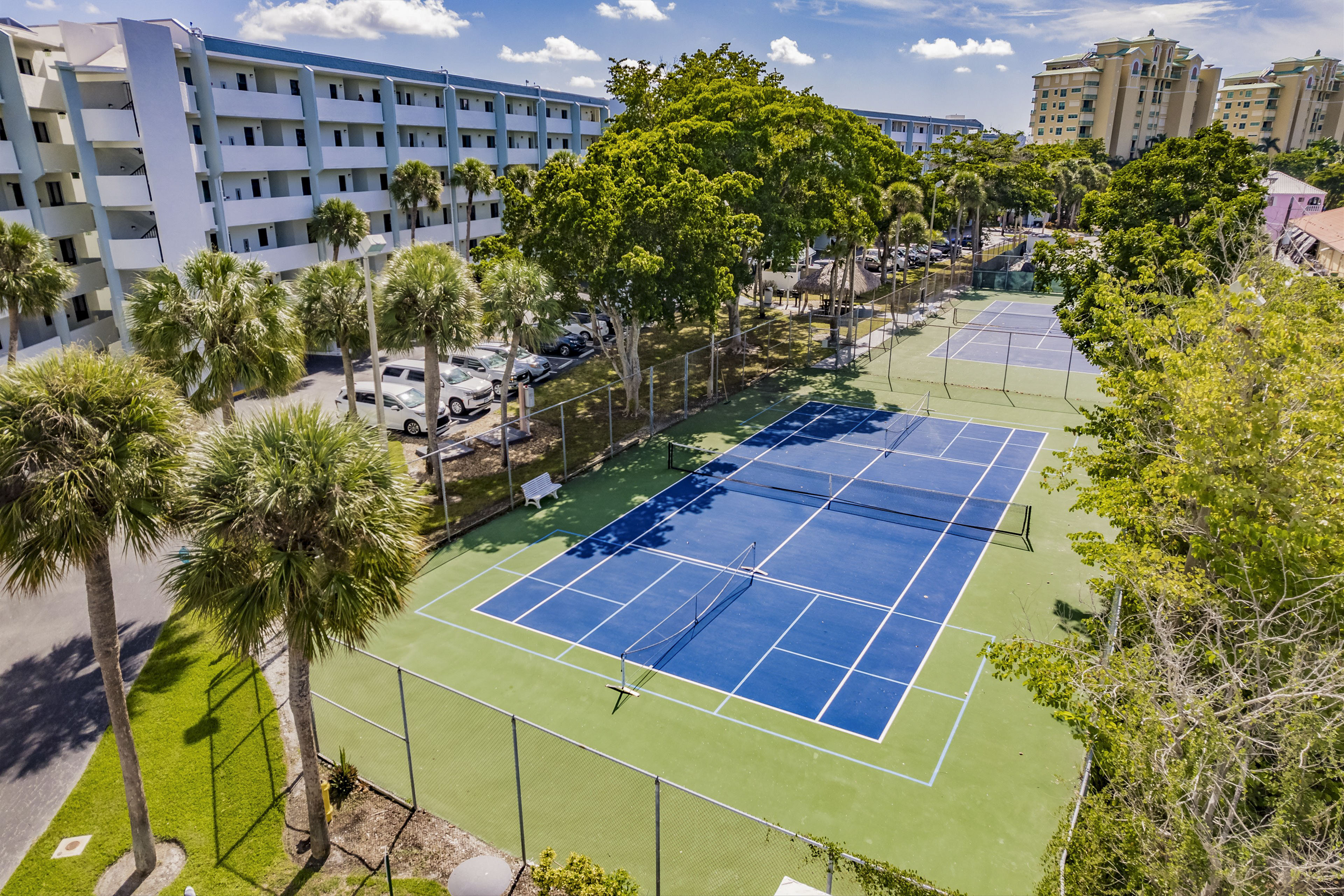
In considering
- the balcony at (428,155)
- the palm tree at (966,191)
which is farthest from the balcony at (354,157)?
the palm tree at (966,191)

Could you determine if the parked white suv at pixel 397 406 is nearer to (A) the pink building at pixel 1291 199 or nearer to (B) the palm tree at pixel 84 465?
(B) the palm tree at pixel 84 465

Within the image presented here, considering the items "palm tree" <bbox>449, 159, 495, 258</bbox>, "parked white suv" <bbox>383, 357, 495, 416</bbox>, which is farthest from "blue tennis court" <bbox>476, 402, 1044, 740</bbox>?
"palm tree" <bbox>449, 159, 495, 258</bbox>

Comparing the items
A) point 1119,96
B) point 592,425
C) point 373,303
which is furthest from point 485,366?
point 1119,96

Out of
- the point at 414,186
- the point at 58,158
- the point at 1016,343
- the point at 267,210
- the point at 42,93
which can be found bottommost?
the point at 1016,343

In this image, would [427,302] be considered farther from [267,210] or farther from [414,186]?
[414,186]

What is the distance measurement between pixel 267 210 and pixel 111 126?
7993mm

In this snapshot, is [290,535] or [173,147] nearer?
[290,535]

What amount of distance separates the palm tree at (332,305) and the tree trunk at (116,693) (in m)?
11.8

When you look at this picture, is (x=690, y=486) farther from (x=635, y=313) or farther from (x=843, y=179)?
(x=843, y=179)

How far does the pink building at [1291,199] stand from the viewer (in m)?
75.2

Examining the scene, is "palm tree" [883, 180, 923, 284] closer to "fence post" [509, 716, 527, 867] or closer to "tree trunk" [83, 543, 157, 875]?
"fence post" [509, 716, 527, 867]

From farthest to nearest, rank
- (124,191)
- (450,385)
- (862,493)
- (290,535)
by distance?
1. (124,191)
2. (450,385)
3. (862,493)
4. (290,535)

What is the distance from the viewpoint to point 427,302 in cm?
2202

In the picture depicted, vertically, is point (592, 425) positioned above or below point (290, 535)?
below
